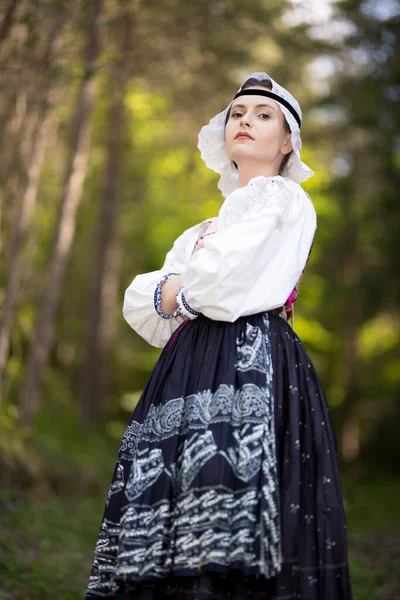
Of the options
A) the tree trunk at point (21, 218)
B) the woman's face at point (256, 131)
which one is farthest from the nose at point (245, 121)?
the tree trunk at point (21, 218)

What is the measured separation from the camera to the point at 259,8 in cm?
695

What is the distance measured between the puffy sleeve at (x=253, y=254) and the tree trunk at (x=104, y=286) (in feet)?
25.8

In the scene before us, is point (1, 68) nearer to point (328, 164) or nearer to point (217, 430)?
point (217, 430)

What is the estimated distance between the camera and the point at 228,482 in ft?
7.07

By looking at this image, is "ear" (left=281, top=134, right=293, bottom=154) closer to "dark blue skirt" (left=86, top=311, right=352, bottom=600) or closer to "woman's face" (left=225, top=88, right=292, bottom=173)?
"woman's face" (left=225, top=88, right=292, bottom=173)

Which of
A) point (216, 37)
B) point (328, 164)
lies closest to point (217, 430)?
point (216, 37)

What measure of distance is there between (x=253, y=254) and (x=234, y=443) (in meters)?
0.57

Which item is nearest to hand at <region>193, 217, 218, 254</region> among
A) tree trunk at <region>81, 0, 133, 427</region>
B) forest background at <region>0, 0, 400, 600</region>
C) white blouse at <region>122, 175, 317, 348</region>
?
white blouse at <region>122, 175, 317, 348</region>

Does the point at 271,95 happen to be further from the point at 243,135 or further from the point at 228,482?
the point at 228,482

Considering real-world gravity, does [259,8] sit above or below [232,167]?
above

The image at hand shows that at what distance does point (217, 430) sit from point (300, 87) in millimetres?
6654

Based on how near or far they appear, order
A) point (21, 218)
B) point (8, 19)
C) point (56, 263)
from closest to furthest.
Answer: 1. point (8, 19)
2. point (21, 218)
3. point (56, 263)

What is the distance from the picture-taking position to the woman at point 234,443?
83.1 inches

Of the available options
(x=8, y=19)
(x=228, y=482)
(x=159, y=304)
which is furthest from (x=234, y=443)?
(x=8, y=19)
